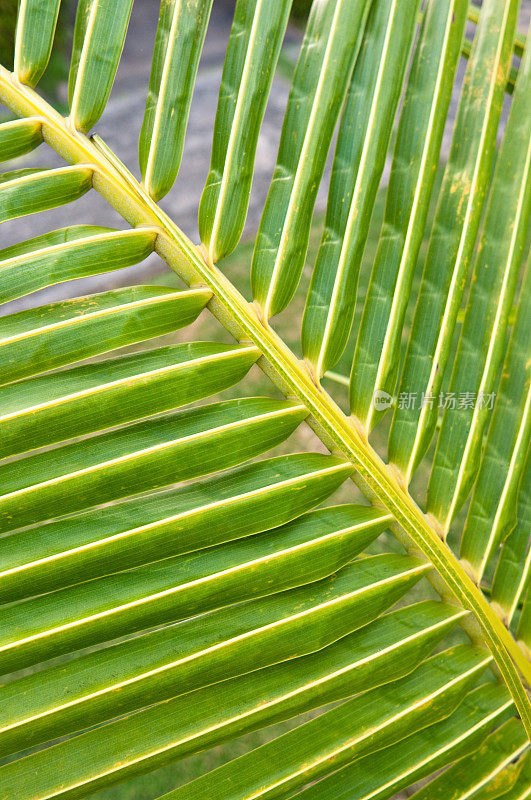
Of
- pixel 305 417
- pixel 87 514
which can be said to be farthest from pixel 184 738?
pixel 305 417

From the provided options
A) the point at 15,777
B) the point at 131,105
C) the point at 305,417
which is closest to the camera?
the point at 15,777

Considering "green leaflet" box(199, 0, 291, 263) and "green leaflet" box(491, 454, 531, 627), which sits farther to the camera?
"green leaflet" box(491, 454, 531, 627)

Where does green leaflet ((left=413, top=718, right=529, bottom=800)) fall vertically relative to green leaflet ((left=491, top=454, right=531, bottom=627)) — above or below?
below

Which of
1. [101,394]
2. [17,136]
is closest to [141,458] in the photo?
[101,394]

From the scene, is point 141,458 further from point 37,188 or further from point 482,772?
point 482,772

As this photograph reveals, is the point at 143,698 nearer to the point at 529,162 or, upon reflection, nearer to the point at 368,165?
the point at 368,165

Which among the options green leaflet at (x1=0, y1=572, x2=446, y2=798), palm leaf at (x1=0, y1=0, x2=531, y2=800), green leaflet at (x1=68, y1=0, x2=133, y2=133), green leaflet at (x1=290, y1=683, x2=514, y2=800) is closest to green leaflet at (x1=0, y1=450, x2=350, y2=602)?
palm leaf at (x1=0, y1=0, x2=531, y2=800)

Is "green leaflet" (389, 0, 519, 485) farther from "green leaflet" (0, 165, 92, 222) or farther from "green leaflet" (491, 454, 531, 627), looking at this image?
"green leaflet" (0, 165, 92, 222)
